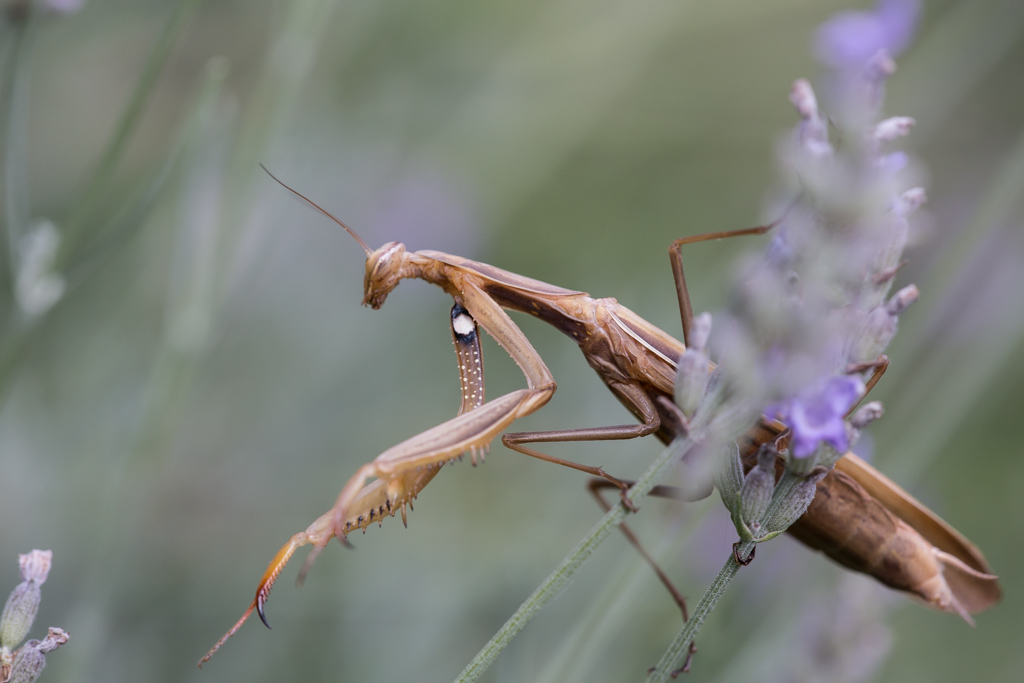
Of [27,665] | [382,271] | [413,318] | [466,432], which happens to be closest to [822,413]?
[466,432]

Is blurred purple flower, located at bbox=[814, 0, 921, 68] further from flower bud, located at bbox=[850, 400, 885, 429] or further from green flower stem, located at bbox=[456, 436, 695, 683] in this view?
green flower stem, located at bbox=[456, 436, 695, 683]

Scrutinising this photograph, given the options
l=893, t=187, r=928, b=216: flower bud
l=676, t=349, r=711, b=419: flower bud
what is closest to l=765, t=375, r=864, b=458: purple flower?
l=676, t=349, r=711, b=419: flower bud

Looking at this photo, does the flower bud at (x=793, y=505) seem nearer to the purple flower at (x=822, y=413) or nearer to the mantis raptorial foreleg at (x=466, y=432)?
the purple flower at (x=822, y=413)

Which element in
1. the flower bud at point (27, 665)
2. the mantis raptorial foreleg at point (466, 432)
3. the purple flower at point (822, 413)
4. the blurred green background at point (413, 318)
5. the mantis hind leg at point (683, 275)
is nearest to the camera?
the flower bud at point (27, 665)

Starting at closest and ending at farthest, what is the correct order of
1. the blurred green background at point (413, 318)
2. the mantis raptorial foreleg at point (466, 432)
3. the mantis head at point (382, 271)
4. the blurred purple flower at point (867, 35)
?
1. the mantis raptorial foreleg at point (466, 432)
2. the blurred purple flower at point (867, 35)
3. the mantis head at point (382, 271)
4. the blurred green background at point (413, 318)

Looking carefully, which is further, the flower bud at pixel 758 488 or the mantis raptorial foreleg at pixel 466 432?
the mantis raptorial foreleg at pixel 466 432

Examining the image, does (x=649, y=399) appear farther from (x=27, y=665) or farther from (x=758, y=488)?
(x=27, y=665)

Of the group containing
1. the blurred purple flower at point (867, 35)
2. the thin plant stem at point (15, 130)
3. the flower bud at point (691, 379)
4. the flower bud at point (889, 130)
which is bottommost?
Answer: the flower bud at point (691, 379)

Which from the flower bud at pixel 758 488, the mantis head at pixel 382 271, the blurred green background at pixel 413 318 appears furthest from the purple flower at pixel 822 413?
the mantis head at pixel 382 271
